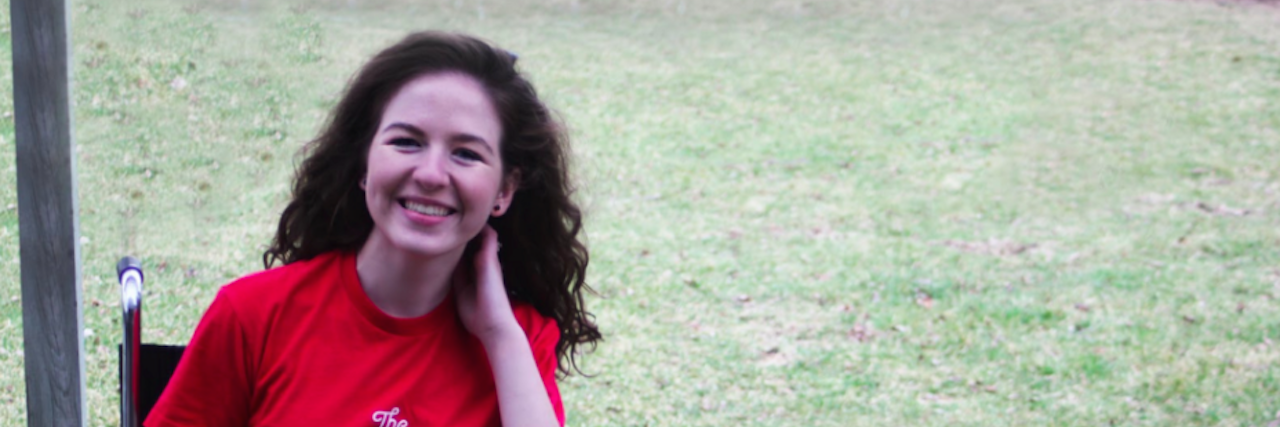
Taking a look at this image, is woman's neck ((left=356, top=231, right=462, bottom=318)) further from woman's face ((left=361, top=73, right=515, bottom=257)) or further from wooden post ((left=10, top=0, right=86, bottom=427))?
wooden post ((left=10, top=0, right=86, bottom=427))

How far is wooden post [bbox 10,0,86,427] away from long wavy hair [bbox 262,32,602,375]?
0.58 metres

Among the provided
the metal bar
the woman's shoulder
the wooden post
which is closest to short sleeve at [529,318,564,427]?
the woman's shoulder

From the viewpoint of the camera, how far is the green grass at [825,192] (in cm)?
472

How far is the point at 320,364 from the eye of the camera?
1.69m

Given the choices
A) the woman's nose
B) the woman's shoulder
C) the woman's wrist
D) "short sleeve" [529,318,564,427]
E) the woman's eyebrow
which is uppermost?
the woman's eyebrow

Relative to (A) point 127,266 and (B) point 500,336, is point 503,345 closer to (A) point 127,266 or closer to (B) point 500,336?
(B) point 500,336

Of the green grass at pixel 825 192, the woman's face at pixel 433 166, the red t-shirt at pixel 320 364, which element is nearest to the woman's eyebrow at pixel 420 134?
the woman's face at pixel 433 166

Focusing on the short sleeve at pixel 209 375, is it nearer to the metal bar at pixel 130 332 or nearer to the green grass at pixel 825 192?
the metal bar at pixel 130 332

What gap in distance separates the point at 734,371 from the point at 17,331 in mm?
2547

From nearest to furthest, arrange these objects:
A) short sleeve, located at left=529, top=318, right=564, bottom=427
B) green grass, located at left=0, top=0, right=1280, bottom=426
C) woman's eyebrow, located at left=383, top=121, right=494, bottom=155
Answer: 1. woman's eyebrow, located at left=383, top=121, right=494, bottom=155
2. short sleeve, located at left=529, top=318, right=564, bottom=427
3. green grass, located at left=0, top=0, right=1280, bottom=426

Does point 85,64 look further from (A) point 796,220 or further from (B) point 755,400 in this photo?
(B) point 755,400

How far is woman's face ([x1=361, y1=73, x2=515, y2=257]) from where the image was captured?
1.72 metres

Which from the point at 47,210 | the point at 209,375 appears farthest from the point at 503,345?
the point at 47,210

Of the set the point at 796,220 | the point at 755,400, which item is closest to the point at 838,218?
the point at 796,220
